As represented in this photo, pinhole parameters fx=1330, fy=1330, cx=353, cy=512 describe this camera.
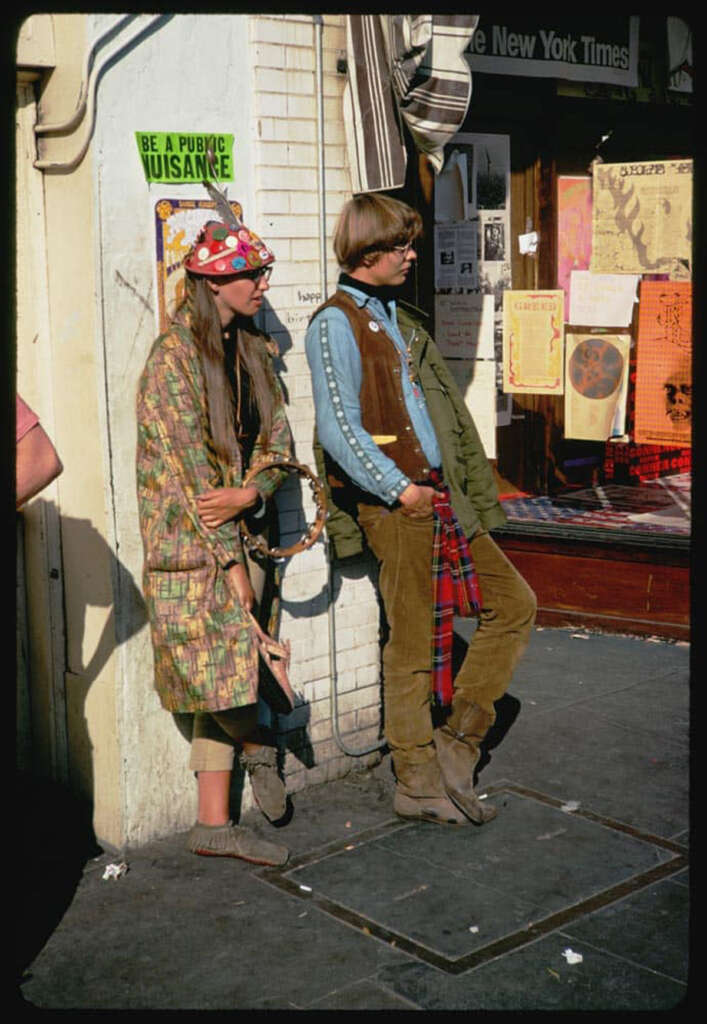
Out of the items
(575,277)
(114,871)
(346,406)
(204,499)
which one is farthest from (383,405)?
(575,277)

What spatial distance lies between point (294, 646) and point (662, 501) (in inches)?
153

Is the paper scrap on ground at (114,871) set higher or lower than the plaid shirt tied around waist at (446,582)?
lower

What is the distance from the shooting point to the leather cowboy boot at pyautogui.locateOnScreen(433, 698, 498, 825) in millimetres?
5133

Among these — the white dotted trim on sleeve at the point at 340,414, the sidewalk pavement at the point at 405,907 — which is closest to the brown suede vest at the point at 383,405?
the white dotted trim on sleeve at the point at 340,414

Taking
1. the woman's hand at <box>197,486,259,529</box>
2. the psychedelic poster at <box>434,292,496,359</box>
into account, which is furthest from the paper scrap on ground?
the psychedelic poster at <box>434,292,496,359</box>

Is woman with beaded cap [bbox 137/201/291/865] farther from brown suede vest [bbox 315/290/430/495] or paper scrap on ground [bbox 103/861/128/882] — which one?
brown suede vest [bbox 315/290/430/495]

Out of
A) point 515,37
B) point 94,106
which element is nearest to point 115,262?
point 94,106

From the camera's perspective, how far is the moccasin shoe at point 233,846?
4766mm

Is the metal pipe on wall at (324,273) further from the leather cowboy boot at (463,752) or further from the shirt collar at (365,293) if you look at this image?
the leather cowboy boot at (463,752)

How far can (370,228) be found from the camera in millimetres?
5055

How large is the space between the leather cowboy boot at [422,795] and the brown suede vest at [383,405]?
114 centimetres

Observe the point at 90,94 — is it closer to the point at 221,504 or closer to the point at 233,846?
the point at 221,504

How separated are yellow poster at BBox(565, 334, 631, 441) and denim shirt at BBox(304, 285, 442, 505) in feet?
8.91

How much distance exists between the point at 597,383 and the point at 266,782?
353 cm
